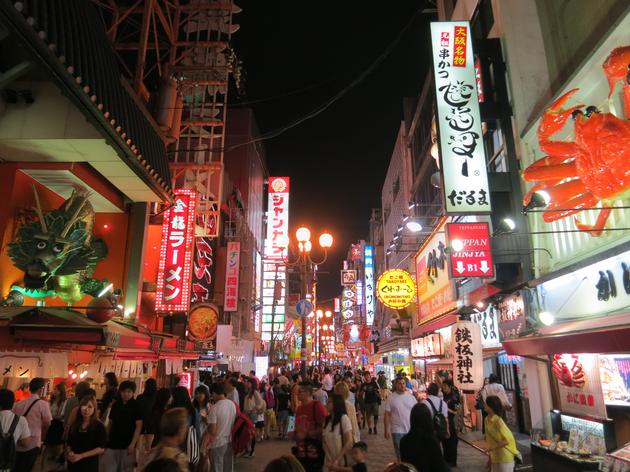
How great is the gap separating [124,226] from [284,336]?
1353 inches

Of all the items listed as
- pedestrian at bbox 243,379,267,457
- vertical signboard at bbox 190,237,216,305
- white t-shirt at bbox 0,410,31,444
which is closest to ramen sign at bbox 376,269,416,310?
pedestrian at bbox 243,379,267,457

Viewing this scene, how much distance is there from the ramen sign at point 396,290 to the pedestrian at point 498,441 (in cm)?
1334

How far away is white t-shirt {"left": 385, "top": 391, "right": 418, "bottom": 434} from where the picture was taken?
8.17 metres

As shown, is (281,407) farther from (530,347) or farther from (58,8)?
(58,8)

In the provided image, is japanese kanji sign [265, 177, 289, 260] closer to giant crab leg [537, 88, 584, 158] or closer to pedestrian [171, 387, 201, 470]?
giant crab leg [537, 88, 584, 158]

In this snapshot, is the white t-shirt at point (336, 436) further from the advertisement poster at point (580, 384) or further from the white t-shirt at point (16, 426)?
the advertisement poster at point (580, 384)

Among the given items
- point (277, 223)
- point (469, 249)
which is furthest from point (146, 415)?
point (277, 223)

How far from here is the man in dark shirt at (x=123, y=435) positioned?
6.31m

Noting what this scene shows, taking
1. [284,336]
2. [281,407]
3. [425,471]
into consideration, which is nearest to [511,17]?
[425,471]

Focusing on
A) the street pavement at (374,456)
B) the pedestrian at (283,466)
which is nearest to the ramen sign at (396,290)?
the street pavement at (374,456)

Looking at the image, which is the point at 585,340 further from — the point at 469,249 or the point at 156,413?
the point at 156,413

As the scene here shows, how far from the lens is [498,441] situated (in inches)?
260

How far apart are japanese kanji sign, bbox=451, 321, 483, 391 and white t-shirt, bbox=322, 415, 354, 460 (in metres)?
6.05

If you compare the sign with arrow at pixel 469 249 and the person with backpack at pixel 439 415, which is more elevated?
the sign with arrow at pixel 469 249
